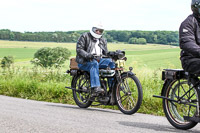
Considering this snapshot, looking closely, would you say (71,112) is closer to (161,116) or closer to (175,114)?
(161,116)

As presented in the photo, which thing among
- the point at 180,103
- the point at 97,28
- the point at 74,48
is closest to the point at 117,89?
the point at 97,28

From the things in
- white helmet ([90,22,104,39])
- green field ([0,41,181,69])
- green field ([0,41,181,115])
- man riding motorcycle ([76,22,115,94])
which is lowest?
green field ([0,41,181,69])

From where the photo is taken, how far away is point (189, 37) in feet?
17.8

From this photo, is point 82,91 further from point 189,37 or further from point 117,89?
point 189,37

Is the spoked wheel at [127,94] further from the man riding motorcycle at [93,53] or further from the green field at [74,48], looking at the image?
the green field at [74,48]

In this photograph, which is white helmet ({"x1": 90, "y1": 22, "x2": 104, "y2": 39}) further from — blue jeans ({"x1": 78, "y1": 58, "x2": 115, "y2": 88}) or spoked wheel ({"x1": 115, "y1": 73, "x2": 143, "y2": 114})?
spoked wheel ({"x1": 115, "y1": 73, "x2": 143, "y2": 114})

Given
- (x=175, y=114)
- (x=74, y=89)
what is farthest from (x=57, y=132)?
(x=74, y=89)

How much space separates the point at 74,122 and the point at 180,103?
1.73 metres

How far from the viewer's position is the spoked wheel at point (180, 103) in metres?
5.67

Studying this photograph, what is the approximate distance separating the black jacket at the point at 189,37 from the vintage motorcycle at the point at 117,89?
202cm

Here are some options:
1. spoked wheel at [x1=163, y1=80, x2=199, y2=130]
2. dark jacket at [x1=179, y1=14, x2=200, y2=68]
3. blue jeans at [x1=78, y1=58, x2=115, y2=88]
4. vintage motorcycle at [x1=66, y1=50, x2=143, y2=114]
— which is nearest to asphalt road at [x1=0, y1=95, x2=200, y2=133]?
spoked wheel at [x1=163, y1=80, x2=199, y2=130]

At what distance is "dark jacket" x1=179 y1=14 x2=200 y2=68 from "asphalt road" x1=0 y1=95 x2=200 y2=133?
1.08m

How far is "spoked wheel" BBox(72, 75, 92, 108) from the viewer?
880cm

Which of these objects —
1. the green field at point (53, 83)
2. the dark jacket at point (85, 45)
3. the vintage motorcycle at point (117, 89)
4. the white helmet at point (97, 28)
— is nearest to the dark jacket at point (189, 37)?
the vintage motorcycle at point (117, 89)
